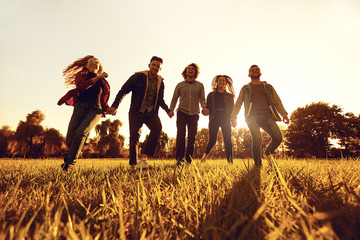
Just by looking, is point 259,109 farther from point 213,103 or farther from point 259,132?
point 213,103

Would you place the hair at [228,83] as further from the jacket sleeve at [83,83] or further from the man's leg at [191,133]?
the jacket sleeve at [83,83]

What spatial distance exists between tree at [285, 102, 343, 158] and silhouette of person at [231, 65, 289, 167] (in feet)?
89.2

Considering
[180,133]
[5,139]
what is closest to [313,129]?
[180,133]

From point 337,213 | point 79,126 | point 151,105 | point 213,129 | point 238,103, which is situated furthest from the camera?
point 213,129

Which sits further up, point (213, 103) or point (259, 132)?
point (213, 103)

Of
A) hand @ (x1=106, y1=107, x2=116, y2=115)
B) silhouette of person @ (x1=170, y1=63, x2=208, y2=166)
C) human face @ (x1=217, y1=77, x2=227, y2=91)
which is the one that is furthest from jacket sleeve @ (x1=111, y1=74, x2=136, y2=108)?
human face @ (x1=217, y1=77, x2=227, y2=91)

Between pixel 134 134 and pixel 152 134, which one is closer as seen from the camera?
pixel 134 134

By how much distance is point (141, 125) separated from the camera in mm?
4770

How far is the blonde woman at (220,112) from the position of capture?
648 centimetres

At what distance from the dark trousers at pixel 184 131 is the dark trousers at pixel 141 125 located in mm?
797

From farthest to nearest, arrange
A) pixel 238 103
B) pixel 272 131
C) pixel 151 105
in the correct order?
1. pixel 238 103
2. pixel 151 105
3. pixel 272 131

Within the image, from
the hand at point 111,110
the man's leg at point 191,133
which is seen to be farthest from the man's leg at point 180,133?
the hand at point 111,110

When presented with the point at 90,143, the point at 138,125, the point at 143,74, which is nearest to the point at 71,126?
the point at 138,125

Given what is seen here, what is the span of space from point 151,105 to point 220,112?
9.07 feet
